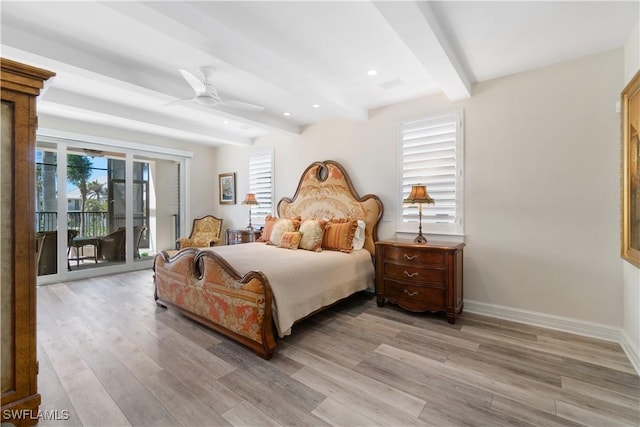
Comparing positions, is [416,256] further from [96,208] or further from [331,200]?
[96,208]

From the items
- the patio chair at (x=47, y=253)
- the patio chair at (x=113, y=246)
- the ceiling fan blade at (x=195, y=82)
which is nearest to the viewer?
the ceiling fan blade at (x=195, y=82)

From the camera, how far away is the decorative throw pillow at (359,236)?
391 centimetres

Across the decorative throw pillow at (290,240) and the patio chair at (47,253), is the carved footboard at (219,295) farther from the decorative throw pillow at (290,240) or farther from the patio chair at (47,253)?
the patio chair at (47,253)

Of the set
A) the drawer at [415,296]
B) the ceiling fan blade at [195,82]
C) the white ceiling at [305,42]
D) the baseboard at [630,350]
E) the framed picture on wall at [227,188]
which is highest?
the white ceiling at [305,42]

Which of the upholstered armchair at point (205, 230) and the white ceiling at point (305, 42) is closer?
the white ceiling at point (305, 42)

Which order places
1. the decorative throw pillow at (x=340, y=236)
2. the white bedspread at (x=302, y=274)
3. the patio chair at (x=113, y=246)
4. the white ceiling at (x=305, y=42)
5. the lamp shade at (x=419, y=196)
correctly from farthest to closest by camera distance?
the patio chair at (x=113, y=246) → the decorative throw pillow at (x=340, y=236) → the lamp shade at (x=419, y=196) → the white bedspread at (x=302, y=274) → the white ceiling at (x=305, y=42)

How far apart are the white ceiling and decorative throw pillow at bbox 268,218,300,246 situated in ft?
6.05

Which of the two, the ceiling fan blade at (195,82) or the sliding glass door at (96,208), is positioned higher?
the ceiling fan blade at (195,82)

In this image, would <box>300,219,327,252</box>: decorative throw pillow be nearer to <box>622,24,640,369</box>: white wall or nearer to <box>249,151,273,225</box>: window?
<box>249,151,273,225</box>: window

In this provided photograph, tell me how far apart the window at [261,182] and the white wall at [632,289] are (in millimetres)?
4767

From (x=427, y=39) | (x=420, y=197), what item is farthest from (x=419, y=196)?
(x=427, y=39)

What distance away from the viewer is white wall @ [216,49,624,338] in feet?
8.82

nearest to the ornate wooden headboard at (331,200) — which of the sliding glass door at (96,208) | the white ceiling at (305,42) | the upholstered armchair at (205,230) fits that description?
the white ceiling at (305,42)

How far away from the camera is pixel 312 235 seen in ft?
12.7
